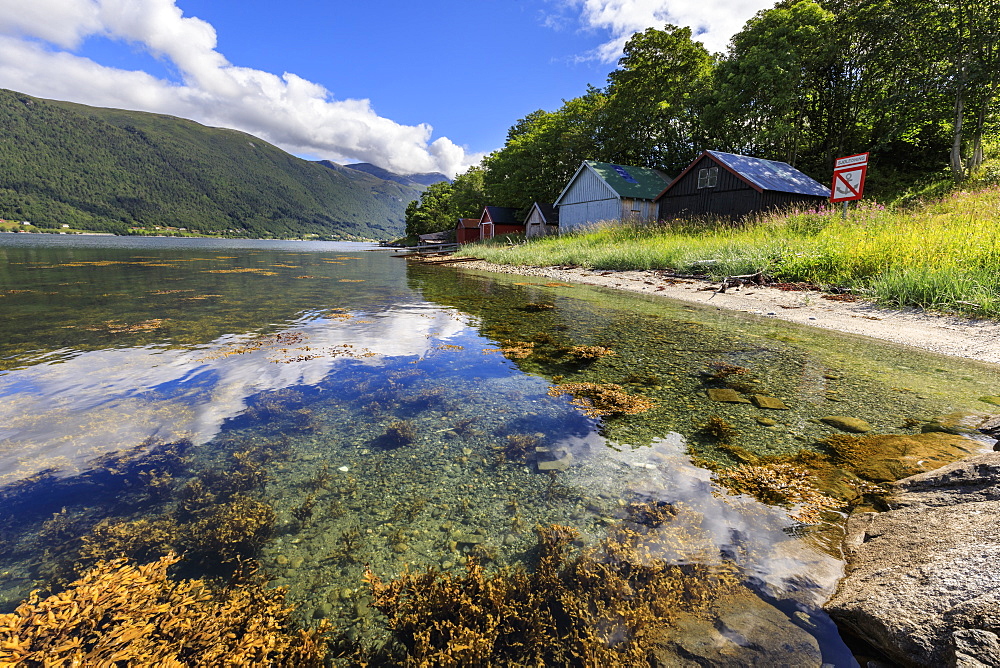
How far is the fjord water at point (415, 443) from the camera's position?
7.16 ft

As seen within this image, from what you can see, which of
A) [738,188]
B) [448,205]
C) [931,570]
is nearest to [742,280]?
[931,570]

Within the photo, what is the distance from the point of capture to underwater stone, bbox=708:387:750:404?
4.47 meters

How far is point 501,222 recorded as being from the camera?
173 feet

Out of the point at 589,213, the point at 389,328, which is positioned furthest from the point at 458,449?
the point at 589,213

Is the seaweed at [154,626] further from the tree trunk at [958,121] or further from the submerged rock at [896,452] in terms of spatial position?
the tree trunk at [958,121]

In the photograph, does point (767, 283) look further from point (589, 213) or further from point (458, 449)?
point (589, 213)

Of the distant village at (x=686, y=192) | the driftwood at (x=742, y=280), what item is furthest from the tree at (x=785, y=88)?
the driftwood at (x=742, y=280)

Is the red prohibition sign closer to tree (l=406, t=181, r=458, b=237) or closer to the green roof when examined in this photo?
the green roof

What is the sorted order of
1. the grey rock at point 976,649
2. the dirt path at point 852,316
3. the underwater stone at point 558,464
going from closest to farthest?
the grey rock at point 976,649 → the underwater stone at point 558,464 → the dirt path at point 852,316

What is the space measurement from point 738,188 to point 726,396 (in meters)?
25.5

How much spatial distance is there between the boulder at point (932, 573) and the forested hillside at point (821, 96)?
107 feet

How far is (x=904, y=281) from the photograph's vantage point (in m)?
8.47

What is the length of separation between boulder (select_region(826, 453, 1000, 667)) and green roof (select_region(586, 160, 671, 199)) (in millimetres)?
31260

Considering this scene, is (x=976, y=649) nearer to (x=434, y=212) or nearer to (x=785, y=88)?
(x=785, y=88)
